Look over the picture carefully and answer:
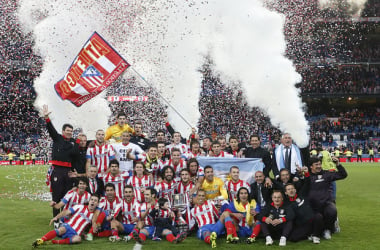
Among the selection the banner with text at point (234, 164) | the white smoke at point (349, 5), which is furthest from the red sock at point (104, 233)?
the white smoke at point (349, 5)

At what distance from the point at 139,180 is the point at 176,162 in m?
0.81

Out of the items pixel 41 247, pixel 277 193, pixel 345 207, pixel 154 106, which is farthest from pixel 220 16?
pixel 154 106

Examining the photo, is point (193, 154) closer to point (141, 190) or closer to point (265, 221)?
point (141, 190)

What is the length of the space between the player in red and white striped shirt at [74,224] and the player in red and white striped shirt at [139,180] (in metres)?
0.76

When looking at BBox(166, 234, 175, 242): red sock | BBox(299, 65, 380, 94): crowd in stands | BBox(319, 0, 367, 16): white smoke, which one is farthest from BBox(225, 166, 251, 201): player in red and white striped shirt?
BBox(299, 65, 380, 94): crowd in stands

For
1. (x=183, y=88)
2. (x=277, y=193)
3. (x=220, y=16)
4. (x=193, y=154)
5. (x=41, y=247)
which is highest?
(x=220, y=16)

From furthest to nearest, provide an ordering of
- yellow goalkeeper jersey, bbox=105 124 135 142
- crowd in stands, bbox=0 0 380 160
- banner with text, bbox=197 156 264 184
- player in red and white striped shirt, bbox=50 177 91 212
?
crowd in stands, bbox=0 0 380 160
yellow goalkeeper jersey, bbox=105 124 135 142
banner with text, bbox=197 156 264 184
player in red and white striped shirt, bbox=50 177 91 212

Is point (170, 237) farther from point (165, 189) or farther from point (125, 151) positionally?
point (125, 151)

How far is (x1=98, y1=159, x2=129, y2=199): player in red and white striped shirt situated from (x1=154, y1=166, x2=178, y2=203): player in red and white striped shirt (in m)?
0.82

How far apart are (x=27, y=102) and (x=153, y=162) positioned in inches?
1279

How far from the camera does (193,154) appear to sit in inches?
384

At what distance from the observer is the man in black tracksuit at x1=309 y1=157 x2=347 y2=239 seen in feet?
25.0

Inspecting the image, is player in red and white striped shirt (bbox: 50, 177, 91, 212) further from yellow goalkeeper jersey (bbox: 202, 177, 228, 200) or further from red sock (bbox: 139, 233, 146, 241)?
yellow goalkeeper jersey (bbox: 202, 177, 228, 200)

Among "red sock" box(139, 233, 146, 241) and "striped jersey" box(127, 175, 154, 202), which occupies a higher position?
"striped jersey" box(127, 175, 154, 202)
